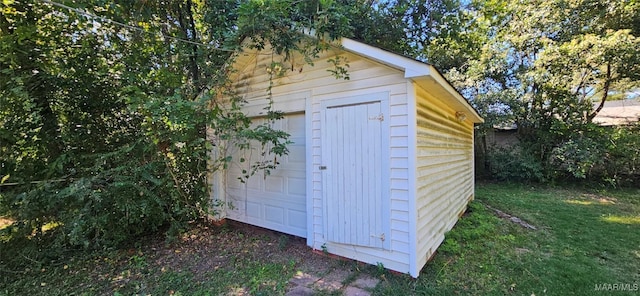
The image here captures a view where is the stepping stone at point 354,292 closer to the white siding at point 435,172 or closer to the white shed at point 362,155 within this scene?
the white shed at point 362,155

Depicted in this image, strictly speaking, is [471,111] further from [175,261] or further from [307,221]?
[175,261]

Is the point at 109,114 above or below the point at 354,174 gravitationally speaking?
above

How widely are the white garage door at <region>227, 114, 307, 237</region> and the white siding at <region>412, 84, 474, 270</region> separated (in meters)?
1.61

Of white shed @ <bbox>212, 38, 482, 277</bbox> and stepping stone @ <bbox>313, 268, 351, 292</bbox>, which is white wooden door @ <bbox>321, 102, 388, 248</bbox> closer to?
white shed @ <bbox>212, 38, 482, 277</bbox>

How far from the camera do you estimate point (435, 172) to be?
3.73 metres

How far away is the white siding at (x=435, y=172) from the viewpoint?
3117 millimetres

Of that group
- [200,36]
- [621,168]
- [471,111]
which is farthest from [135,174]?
[621,168]

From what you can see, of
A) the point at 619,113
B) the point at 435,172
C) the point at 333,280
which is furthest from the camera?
the point at 619,113

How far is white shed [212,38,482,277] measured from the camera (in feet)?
9.86

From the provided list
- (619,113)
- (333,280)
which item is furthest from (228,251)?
(619,113)

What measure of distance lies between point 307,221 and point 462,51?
10054mm

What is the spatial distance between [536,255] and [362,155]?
2683 mm

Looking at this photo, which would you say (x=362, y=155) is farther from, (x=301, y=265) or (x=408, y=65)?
(x=301, y=265)

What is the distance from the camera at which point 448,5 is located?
6.79 meters
